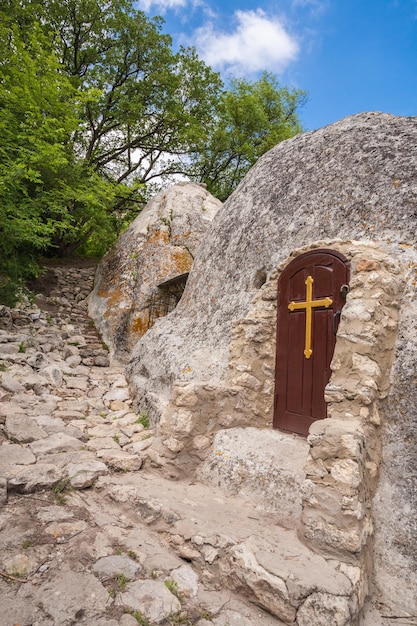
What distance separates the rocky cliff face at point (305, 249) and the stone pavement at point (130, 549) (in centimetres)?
78

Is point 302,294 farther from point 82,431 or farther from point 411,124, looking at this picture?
point 82,431

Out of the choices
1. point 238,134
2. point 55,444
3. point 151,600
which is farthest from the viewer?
point 238,134

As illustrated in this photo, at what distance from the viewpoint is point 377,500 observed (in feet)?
11.8

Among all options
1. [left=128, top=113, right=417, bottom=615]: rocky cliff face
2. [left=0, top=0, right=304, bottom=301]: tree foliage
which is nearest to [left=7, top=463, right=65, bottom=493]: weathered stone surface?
[left=128, top=113, right=417, bottom=615]: rocky cliff face

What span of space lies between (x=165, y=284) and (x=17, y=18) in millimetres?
11546

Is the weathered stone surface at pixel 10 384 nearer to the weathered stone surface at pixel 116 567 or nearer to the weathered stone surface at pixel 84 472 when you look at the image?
the weathered stone surface at pixel 84 472

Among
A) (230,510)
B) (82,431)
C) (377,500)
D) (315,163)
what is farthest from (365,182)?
(82,431)

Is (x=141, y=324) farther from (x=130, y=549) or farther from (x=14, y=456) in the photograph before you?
(x=130, y=549)

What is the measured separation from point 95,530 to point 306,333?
3052 millimetres

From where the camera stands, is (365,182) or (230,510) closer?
(230,510)

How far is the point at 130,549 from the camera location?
3324mm

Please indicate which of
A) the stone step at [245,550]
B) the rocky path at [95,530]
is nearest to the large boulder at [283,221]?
the rocky path at [95,530]

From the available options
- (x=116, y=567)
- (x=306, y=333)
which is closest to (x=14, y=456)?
(x=116, y=567)

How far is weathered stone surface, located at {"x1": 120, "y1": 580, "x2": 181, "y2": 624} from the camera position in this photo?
265cm
